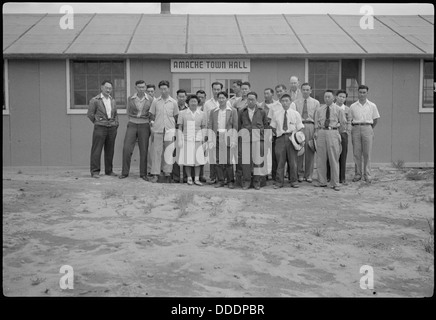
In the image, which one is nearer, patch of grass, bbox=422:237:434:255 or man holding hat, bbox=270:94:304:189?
patch of grass, bbox=422:237:434:255

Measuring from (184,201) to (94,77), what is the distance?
5.48 m

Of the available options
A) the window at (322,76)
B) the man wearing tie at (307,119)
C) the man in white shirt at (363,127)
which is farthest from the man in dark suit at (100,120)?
the window at (322,76)

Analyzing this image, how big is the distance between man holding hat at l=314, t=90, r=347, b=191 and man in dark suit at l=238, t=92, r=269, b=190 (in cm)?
109

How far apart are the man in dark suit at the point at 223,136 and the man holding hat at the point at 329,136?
162 cm

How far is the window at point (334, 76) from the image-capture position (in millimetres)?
11750

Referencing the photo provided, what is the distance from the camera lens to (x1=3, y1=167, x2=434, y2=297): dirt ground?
429cm

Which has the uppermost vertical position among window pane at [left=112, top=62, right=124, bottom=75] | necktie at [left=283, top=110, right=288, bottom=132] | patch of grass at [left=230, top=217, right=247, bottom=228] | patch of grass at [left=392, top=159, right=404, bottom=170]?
window pane at [left=112, top=62, right=124, bottom=75]

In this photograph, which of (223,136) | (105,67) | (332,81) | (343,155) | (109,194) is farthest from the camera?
(332,81)

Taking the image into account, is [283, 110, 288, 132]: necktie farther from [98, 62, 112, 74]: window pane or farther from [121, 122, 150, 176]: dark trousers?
[98, 62, 112, 74]: window pane

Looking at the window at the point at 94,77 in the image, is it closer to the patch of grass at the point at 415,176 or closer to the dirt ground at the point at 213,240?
the dirt ground at the point at 213,240

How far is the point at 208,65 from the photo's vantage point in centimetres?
1134

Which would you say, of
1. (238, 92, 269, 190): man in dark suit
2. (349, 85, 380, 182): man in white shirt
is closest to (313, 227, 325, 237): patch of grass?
(238, 92, 269, 190): man in dark suit

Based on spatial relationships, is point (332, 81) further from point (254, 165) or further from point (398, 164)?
point (254, 165)

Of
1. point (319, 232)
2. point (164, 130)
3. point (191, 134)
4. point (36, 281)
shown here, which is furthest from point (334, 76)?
point (36, 281)
